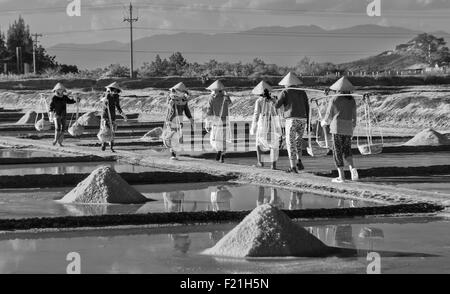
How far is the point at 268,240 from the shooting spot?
30.6ft

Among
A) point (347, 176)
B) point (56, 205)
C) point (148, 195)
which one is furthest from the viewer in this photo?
point (347, 176)

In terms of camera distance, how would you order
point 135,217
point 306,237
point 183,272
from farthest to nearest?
point 135,217 < point 306,237 < point 183,272

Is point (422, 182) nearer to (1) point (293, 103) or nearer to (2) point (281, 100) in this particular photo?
(1) point (293, 103)

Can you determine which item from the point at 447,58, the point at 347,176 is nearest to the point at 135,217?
the point at 347,176

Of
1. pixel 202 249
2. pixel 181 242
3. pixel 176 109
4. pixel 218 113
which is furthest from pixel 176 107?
pixel 202 249

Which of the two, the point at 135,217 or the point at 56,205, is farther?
the point at 56,205

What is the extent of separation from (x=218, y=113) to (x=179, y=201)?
4788 millimetres

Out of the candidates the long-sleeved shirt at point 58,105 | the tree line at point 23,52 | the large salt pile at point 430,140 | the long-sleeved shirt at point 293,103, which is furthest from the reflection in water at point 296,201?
the tree line at point 23,52

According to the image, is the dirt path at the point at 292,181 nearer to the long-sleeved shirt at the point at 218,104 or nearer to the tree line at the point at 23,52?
the long-sleeved shirt at the point at 218,104

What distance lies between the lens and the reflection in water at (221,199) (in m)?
12.7

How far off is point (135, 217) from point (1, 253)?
7.24 feet

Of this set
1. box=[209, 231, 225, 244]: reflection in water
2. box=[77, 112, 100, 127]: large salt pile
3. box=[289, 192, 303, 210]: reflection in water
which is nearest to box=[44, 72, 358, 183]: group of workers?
box=[289, 192, 303, 210]: reflection in water
